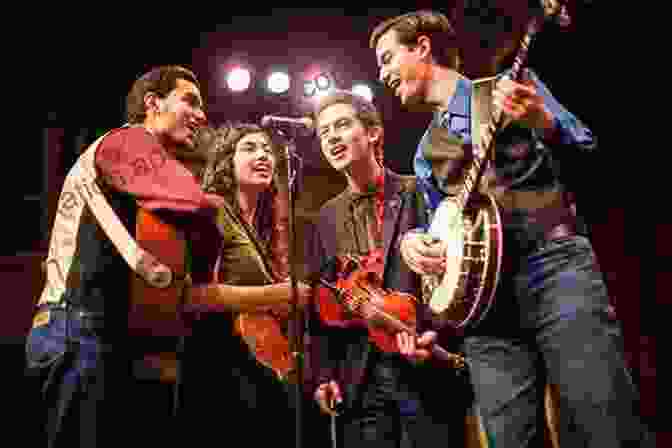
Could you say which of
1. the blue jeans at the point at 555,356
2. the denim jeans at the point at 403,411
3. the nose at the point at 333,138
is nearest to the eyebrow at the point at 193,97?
the nose at the point at 333,138

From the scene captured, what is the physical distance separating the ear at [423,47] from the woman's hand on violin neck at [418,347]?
1301 mm

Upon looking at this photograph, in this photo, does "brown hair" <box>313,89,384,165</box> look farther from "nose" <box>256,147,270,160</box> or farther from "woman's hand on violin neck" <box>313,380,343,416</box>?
"woman's hand on violin neck" <box>313,380,343,416</box>

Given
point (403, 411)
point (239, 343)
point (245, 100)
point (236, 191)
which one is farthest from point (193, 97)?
point (245, 100)

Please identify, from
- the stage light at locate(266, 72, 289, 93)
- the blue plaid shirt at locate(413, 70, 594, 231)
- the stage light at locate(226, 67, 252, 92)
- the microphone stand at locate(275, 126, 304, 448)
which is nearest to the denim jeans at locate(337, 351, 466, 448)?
the microphone stand at locate(275, 126, 304, 448)

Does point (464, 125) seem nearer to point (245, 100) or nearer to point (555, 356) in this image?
point (555, 356)

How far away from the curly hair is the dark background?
1.80 meters

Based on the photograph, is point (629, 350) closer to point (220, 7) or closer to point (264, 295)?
point (264, 295)

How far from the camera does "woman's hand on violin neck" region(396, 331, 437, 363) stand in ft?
10.0

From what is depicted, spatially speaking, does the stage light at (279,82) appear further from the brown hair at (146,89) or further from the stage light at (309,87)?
the brown hair at (146,89)

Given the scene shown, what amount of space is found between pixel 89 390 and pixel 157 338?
1.44 feet

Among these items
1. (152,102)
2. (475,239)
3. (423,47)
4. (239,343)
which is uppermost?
(423,47)

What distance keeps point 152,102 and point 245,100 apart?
2.54 meters

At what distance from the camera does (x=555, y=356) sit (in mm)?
2203

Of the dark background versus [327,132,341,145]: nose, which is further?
the dark background
